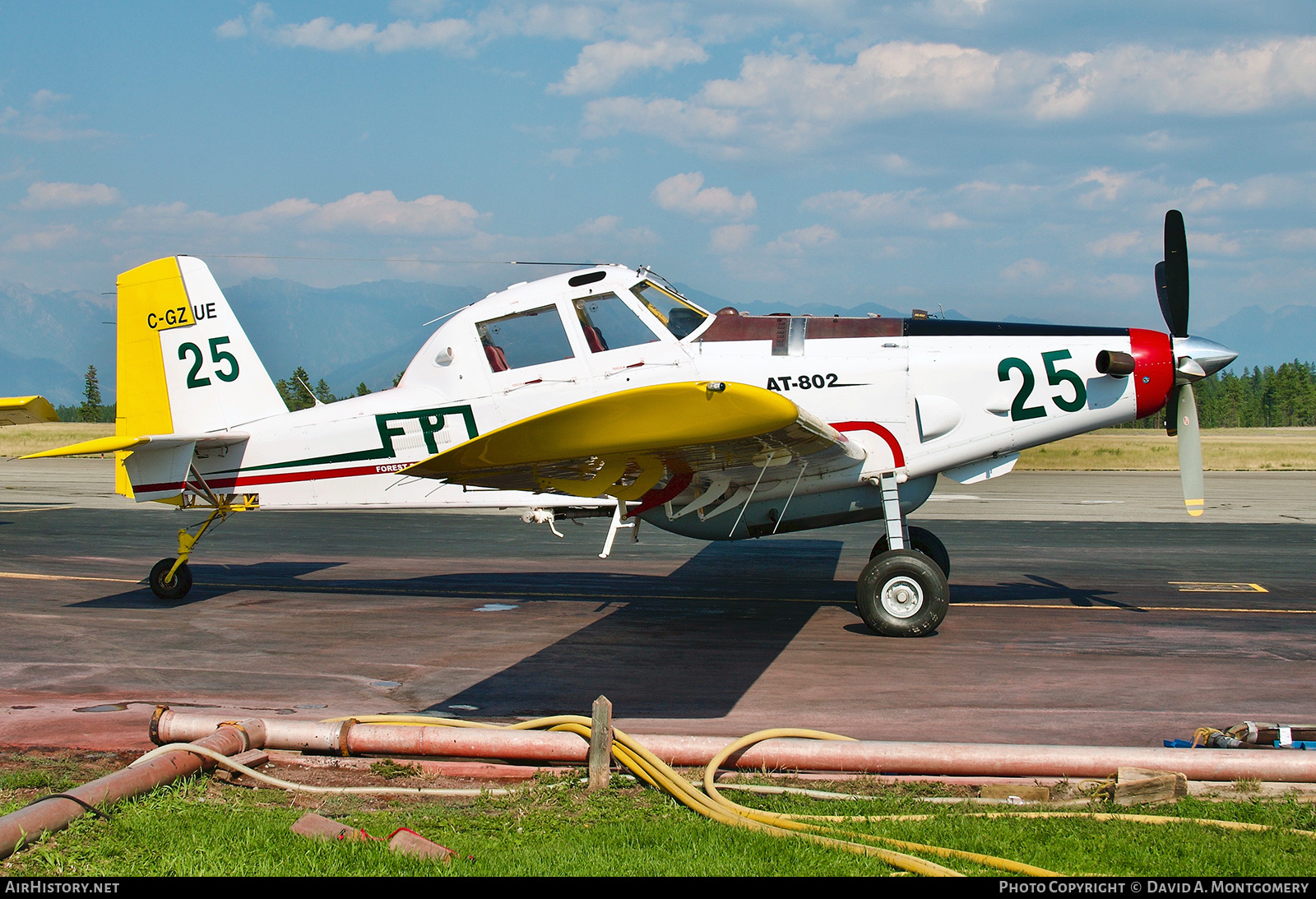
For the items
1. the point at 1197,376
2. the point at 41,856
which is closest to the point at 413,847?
the point at 41,856

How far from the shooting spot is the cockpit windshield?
9797 millimetres

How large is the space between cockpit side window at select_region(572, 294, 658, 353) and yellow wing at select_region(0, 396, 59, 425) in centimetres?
2177

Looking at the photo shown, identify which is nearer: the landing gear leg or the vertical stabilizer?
the landing gear leg

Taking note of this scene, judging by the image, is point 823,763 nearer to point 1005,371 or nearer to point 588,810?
point 588,810

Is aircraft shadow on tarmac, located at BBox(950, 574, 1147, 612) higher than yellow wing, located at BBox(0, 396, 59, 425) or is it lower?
lower

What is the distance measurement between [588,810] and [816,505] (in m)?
5.96

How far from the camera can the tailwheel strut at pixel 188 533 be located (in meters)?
11.4

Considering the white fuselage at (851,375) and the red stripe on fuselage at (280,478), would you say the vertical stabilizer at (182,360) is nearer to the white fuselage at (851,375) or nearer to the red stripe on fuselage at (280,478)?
the red stripe on fuselage at (280,478)

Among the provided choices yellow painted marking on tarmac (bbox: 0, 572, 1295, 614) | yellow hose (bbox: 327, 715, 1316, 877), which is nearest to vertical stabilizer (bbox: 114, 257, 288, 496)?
yellow painted marking on tarmac (bbox: 0, 572, 1295, 614)

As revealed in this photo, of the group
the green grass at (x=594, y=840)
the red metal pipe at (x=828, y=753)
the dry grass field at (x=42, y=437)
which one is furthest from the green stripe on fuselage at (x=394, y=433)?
the dry grass field at (x=42, y=437)

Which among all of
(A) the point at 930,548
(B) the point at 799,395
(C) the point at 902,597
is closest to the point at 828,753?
(C) the point at 902,597

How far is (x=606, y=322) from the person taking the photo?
9.80 meters

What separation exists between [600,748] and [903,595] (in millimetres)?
5042

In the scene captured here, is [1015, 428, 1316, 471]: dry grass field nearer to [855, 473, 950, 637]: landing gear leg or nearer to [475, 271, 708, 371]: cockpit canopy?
[855, 473, 950, 637]: landing gear leg
